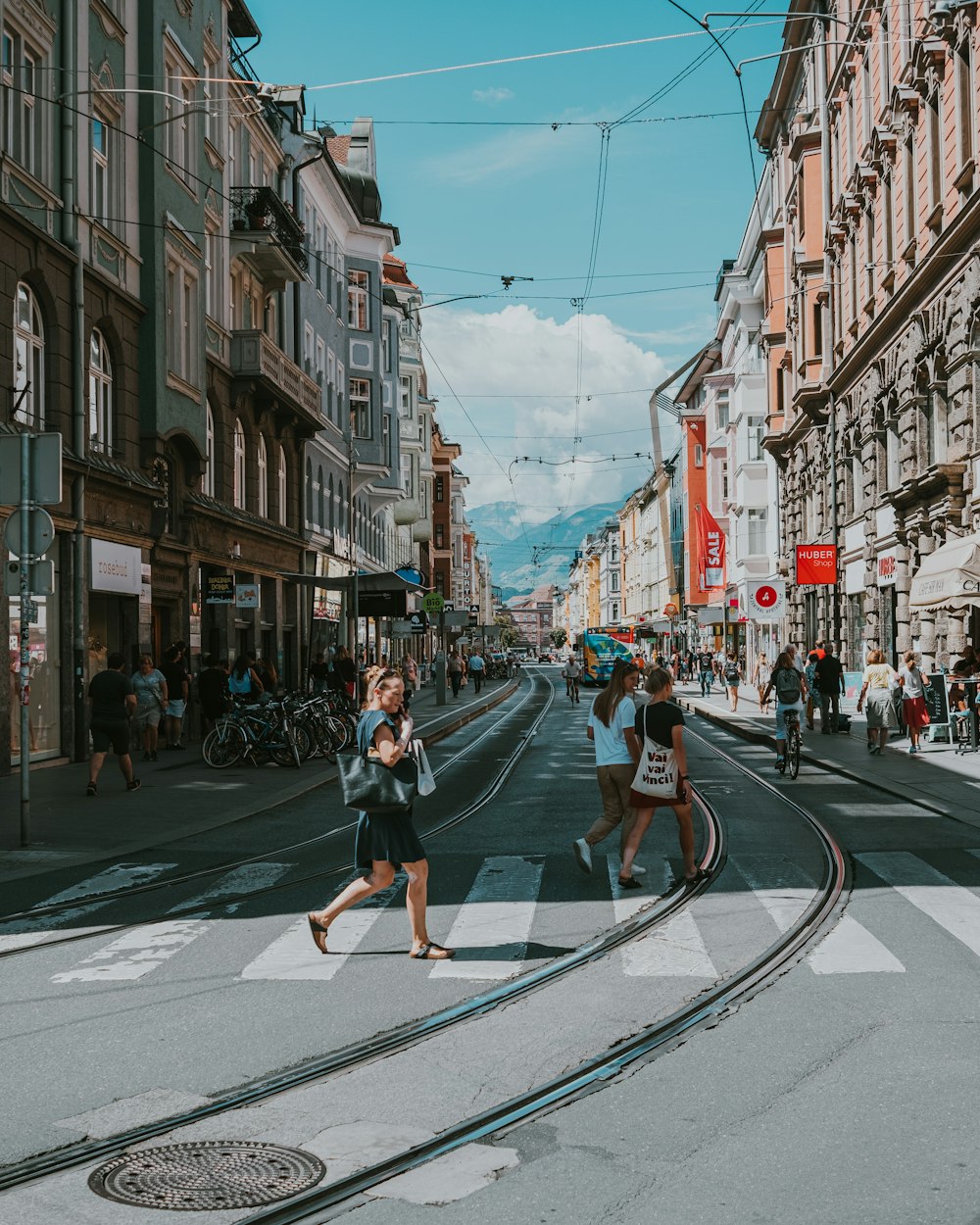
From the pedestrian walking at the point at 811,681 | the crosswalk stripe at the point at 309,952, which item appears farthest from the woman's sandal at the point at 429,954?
the pedestrian walking at the point at 811,681

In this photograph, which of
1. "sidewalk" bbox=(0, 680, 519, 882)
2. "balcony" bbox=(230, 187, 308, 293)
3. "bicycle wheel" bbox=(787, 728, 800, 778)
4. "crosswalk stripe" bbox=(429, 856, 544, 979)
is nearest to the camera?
"crosswalk stripe" bbox=(429, 856, 544, 979)

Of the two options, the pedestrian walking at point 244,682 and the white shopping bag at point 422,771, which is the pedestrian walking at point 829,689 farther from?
the white shopping bag at point 422,771

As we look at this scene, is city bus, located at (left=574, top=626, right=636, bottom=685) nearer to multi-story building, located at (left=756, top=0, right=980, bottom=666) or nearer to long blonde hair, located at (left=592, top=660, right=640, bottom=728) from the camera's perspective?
multi-story building, located at (left=756, top=0, right=980, bottom=666)

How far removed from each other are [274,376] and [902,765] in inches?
769

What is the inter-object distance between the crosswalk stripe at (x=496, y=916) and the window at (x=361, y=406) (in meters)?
40.3

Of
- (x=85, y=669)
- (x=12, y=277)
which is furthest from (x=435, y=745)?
(x=12, y=277)

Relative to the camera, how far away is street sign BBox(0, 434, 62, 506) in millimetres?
13086

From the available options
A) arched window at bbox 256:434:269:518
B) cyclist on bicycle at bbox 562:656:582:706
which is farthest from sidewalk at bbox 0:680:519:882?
cyclist on bicycle at bbox 562:656:582:706

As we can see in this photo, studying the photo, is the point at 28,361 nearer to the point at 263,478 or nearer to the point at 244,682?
the point at 244,682

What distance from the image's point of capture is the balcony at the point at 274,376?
3306 centimetres

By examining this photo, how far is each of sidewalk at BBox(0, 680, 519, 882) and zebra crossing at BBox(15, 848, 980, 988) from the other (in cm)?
112

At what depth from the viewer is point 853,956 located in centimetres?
818

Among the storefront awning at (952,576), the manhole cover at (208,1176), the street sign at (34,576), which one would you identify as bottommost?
the manhole cover at (208,1176)

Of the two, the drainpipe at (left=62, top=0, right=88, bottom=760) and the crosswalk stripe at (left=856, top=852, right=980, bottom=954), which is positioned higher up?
the drainpipe at (left=62, top=0, right=88, bottom=760)
